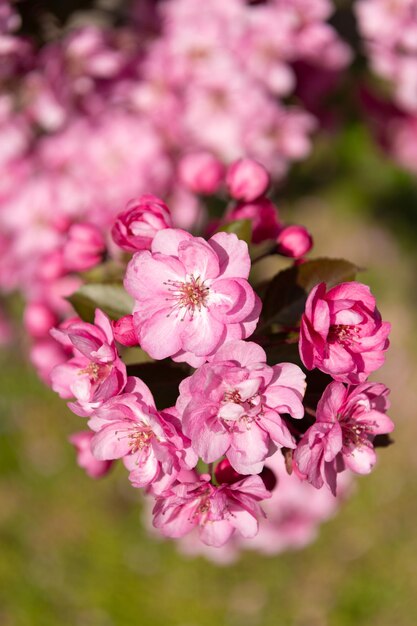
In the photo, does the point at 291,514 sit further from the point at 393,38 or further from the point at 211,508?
the point at 393,38

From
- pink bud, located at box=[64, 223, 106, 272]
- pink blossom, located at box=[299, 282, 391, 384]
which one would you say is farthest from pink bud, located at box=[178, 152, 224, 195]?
pink blossom, located at box=[299, 282, 391, 384]

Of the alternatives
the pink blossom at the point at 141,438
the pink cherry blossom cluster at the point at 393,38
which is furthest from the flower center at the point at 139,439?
the pink cherry blossom cluster at the point at 393,38

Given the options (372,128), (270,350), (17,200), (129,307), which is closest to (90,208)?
(17,200)

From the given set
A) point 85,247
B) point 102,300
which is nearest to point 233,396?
point 102,300

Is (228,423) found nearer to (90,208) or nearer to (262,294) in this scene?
(262,294)

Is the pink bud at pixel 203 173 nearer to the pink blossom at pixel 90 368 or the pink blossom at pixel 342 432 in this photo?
the pink blossom at pixel 90 368
